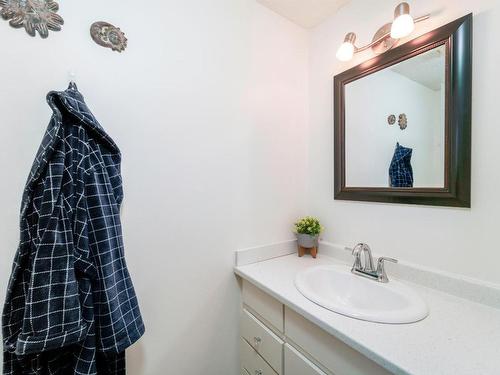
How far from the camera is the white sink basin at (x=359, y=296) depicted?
73cm

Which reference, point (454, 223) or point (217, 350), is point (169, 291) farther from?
point (454, 223)

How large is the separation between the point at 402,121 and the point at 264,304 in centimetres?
107

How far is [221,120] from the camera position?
114 cm

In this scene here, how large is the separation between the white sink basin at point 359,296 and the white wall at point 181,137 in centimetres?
35

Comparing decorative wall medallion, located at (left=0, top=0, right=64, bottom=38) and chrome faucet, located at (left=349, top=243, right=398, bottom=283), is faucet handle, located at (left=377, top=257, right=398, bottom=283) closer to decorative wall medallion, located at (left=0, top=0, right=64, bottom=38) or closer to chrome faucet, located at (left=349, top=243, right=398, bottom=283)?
chrome faucet, located at (left=349, top=243, right=398, bottom=283)

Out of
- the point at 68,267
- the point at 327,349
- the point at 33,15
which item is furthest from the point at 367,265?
the point at 33,15

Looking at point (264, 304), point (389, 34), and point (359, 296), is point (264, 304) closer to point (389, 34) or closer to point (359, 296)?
point (359, 296)

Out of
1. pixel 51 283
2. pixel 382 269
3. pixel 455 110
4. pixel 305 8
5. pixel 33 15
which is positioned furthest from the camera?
pixel 305 8

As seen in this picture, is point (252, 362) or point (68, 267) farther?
point (252, 362)

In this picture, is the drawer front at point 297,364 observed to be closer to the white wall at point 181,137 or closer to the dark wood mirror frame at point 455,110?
the white wall at point 181,137

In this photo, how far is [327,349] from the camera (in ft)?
2.50

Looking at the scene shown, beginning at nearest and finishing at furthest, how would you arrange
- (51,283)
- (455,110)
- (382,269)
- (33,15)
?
(51,283) < (33,15) < (455,110) < (382,269)

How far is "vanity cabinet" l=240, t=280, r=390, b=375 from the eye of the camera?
28.1 inches

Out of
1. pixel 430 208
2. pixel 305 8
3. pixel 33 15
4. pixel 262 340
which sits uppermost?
pixel 305 8
